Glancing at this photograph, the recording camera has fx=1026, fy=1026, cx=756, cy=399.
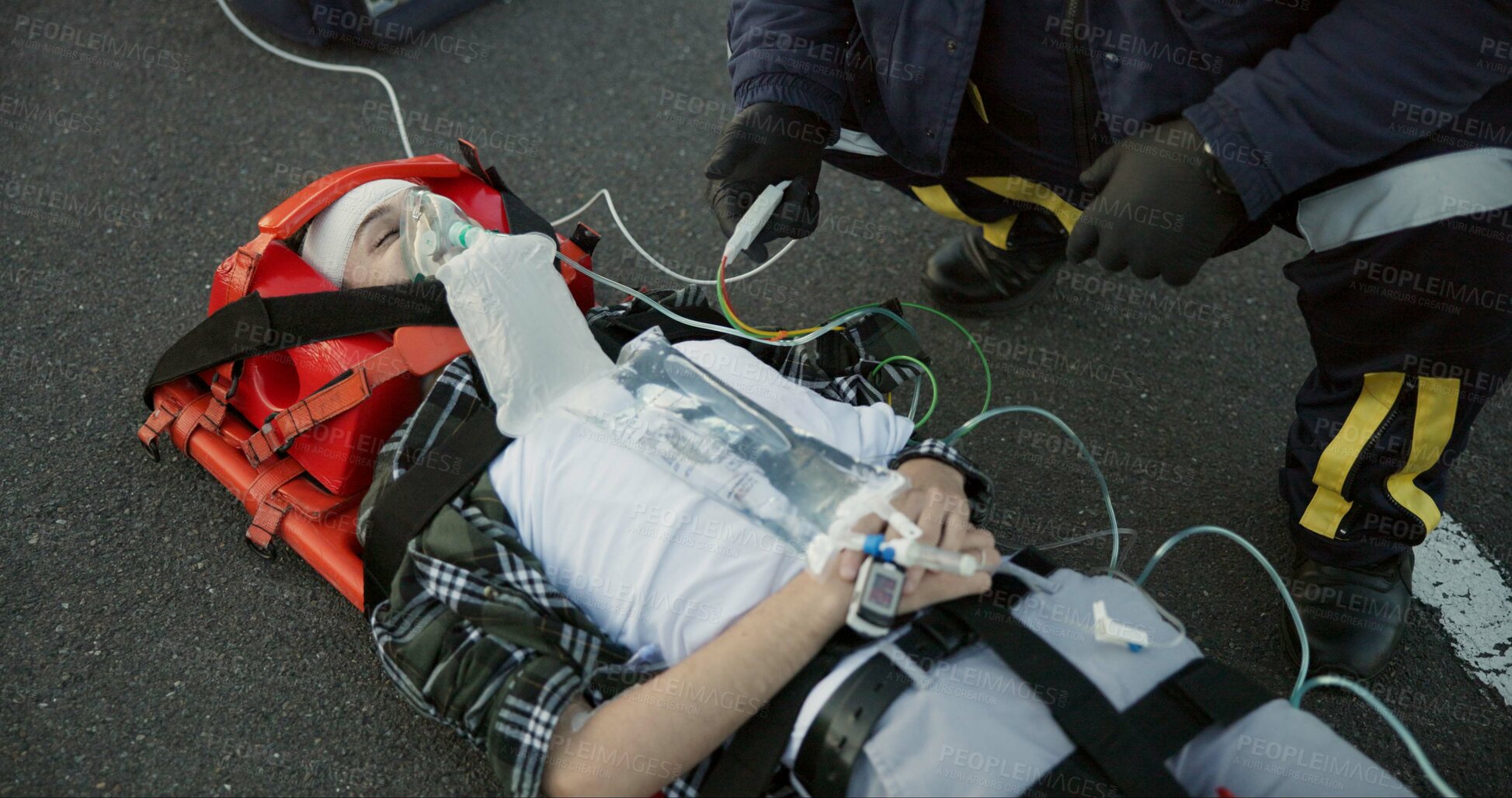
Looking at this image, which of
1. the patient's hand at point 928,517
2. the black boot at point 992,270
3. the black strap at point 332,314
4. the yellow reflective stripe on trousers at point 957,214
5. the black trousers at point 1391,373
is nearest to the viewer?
the patient's hand at point 928,517

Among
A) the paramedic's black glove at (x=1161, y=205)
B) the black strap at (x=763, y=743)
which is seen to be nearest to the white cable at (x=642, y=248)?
the paramedic's black glove at (x=1161, y=205)

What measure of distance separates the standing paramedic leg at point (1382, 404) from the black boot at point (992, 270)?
0.64 meters

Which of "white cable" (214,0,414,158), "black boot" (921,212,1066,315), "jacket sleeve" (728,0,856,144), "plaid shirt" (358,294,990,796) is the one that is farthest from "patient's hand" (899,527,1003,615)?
"white cable" (214,0,414,158)

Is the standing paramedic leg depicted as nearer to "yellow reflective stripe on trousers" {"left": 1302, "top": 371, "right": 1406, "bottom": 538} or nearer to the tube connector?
"yellow reflective stripe on trousers" {"left": 1302, "top": 371, "right": 1406, "bottom": 538}

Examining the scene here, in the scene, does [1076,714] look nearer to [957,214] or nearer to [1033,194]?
[1033,194]

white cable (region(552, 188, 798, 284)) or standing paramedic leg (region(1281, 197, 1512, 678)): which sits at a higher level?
standing paramedic leg (region(1281, 197, 1512, 678))

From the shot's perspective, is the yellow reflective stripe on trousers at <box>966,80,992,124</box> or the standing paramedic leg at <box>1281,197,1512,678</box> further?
the yellow reflective stripe on trousers at <box>966,80,992,124</box>

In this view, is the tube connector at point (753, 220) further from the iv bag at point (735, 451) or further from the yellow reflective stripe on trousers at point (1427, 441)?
the yellow reflective stripe on trousers at point (1427, 441)

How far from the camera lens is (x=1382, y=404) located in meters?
1.67

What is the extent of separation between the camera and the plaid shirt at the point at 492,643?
138 centimetres

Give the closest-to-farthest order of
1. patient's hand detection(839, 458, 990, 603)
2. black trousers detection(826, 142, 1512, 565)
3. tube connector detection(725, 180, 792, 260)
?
patient's hand detection(839, 458, 990, 603) → black trousers detection(826, 142, 1512, 565) → tube connector detection(725, 180, 792, 260)

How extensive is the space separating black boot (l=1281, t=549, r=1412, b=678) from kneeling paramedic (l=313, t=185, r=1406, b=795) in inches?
23.8

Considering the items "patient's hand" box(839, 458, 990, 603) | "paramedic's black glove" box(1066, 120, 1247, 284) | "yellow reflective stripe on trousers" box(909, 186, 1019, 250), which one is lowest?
"patient's hand" box(839, 458, 990, 603)

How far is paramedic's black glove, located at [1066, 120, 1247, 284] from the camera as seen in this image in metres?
1.54
